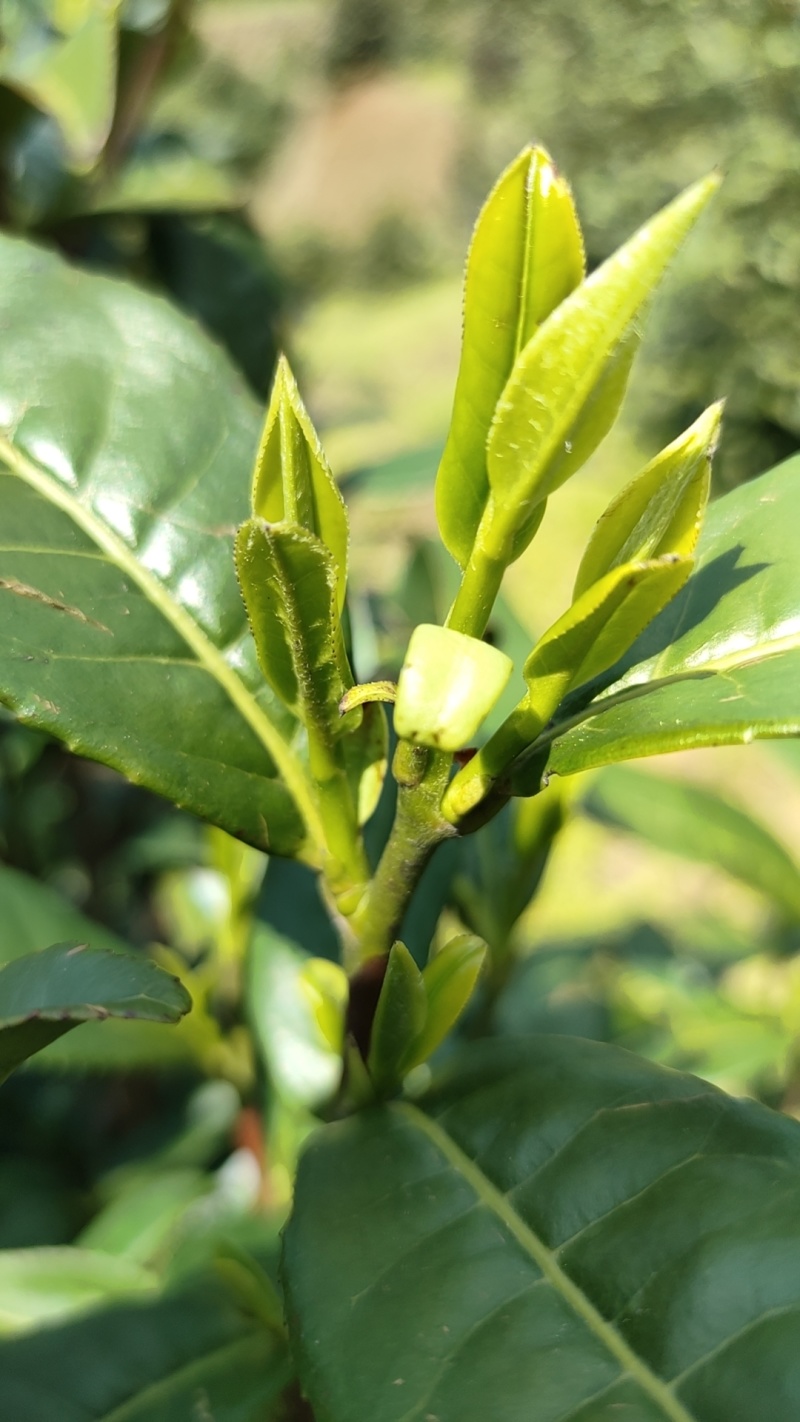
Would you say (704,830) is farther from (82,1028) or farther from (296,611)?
(296,611)

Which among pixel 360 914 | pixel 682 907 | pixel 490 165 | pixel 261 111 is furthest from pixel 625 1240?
pixel 261 111

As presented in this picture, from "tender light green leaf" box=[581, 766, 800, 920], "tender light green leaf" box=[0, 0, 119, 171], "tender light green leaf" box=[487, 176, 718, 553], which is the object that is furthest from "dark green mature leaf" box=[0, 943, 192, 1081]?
"tender light green leaf" box=[581, 766, 800, 920]

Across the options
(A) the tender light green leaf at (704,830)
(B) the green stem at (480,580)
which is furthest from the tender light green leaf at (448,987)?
(A) the tender light green leaf at (704,830)

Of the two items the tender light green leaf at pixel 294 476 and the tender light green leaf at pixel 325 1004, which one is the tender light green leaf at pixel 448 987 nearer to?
the tender light green leaf at pixel 325 1004

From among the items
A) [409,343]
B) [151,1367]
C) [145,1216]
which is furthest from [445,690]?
[409,343]

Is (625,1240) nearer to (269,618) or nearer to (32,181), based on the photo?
(269,618)

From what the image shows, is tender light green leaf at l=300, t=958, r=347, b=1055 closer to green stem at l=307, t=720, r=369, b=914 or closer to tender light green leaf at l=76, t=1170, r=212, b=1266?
green stem at l=307, t=720, r=369, b=914
